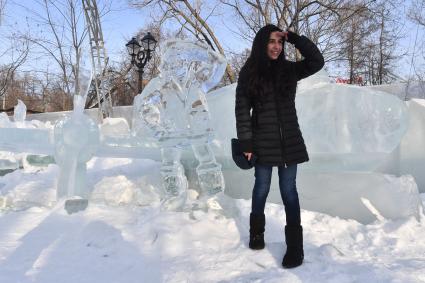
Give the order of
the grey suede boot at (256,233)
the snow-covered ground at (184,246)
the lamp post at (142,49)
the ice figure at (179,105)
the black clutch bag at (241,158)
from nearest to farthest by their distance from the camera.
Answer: the snow-covered ground at (184,246), the black clutch bag at (241,158), the grey suede boot at (256,233), the ice figure at (179,105), the lamp post at (142,49)

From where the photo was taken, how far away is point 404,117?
3.14 meters

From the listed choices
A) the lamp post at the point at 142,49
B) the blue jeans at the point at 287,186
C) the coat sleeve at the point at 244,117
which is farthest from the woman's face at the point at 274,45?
the lamp post at the point at 142,49

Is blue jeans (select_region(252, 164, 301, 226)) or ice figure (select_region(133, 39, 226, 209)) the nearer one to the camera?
blue jeans (select_region(252, 164, 301, 226))

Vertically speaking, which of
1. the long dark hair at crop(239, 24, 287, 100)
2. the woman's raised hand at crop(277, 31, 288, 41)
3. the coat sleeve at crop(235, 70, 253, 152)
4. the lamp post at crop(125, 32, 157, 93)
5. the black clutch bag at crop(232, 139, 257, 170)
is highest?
the lamp post at crop(125, 32, 157, 93)

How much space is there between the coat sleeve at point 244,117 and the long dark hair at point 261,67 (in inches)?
1.4

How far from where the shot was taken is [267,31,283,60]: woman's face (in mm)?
2266

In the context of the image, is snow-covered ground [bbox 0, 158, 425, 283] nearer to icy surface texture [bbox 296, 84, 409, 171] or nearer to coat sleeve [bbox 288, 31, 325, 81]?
icy surface texture [bbox 296, 84, 409, 171]

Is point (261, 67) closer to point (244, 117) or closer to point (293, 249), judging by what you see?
point (244, 117)

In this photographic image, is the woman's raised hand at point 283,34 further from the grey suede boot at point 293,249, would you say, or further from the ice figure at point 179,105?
the grey suede boot at point 293,249

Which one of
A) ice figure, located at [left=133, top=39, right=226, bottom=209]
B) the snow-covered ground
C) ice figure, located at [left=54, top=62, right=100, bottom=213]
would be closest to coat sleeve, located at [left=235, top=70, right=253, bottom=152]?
the snow-covered ground

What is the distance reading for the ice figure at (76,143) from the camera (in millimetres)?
3225

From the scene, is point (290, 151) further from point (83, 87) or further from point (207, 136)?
point (83, 87)

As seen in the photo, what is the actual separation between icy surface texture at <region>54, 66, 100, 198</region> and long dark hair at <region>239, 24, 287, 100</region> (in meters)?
1.58

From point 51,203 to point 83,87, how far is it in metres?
1.01
